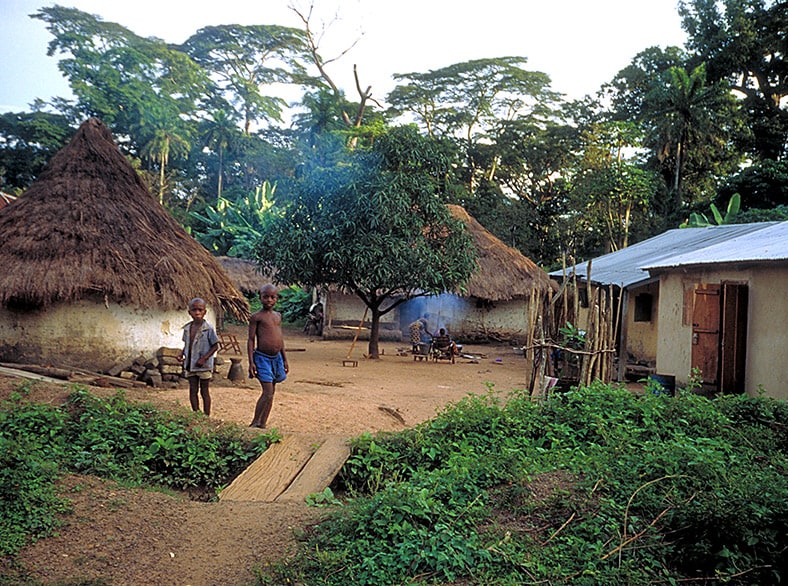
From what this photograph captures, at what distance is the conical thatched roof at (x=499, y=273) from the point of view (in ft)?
66.9

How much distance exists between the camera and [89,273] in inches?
422

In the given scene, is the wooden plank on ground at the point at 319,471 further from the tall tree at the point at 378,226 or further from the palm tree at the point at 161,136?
the palm tree at the point at 161,136

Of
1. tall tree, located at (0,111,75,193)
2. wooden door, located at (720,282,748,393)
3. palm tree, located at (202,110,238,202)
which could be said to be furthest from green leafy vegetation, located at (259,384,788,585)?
palm tree, located at (202,110,238,202)

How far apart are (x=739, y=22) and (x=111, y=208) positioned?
87.1 ft

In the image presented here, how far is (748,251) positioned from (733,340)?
4.47 ft

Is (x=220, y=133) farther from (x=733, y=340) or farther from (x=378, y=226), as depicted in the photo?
(x=733, y=340)

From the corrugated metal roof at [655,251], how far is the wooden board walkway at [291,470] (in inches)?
359

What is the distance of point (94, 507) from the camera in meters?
4.40

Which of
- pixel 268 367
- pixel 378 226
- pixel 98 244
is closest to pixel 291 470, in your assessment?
pixel 268 367

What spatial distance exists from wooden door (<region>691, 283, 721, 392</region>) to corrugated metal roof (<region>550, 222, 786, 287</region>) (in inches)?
116

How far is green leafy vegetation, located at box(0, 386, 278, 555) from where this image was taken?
4.75 m

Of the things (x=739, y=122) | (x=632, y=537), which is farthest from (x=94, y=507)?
(x=739, y=122)

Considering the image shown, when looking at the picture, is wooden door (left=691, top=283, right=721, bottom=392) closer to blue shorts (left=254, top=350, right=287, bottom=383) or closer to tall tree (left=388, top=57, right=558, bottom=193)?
blue shorts (left=254, top=350, right=287, bottom=383)

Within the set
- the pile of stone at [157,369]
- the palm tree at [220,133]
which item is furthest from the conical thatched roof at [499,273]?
the palm tree at [220,133]
